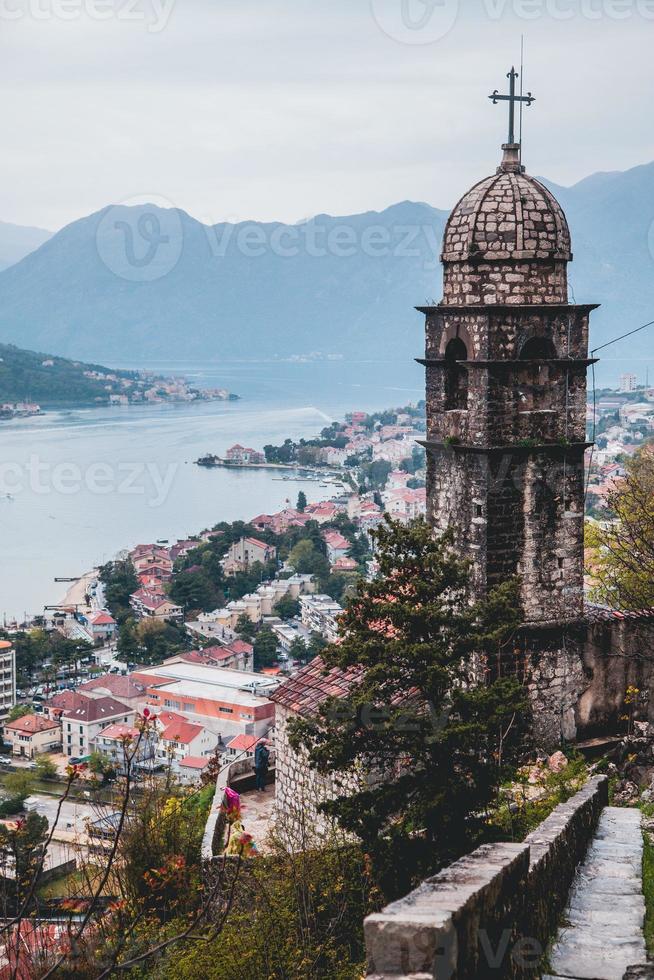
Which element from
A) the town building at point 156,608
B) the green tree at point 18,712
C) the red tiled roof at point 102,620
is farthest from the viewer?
the town building at point 156,608

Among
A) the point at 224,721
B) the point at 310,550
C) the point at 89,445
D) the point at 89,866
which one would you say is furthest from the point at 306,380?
the point at 89,866

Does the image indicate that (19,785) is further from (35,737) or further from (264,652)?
(264,652)

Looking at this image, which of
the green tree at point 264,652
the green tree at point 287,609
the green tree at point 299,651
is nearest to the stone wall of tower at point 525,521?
the green tree at point 299,651

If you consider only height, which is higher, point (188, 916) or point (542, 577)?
point (542, 577)

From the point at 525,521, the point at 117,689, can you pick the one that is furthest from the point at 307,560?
the point at 525,521

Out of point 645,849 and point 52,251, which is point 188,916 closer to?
point 645,849

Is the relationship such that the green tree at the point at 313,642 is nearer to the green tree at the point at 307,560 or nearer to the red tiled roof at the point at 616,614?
the green tree at the point at 307,560
